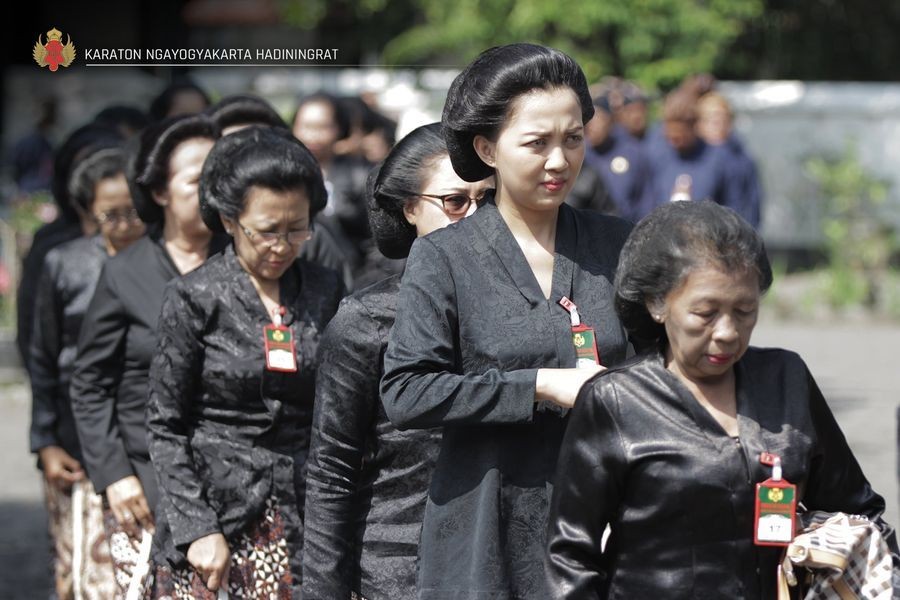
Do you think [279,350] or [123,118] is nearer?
[279,350]

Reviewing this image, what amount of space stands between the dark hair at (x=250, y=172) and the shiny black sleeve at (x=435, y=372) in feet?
3.94

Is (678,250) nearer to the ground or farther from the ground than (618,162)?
nearer to the ground

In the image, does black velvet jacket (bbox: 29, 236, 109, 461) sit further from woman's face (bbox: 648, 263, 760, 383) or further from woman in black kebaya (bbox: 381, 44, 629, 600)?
woman's face (bbox: 648, 263, 760, 383)

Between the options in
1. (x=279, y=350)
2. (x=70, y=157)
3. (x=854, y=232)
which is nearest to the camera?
(x=279, y=350)

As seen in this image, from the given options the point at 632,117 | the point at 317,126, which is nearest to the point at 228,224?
the point at 317,126

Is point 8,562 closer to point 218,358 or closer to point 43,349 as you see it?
point 43,349

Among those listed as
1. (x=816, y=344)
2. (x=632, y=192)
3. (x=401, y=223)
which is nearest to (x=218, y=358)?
(x=401, y=223)

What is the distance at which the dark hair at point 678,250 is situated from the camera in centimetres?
284

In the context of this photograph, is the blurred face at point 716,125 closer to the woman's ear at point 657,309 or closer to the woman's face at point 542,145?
the woman's face at point 542,145

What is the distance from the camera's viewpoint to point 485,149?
10.7 feet

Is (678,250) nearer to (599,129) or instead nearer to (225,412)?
(225,412)

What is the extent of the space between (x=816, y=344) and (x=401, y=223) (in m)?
10.5

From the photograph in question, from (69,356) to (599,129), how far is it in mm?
5657

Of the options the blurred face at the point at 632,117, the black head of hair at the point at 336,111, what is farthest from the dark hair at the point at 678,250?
the blurred face at the point at 632,117
